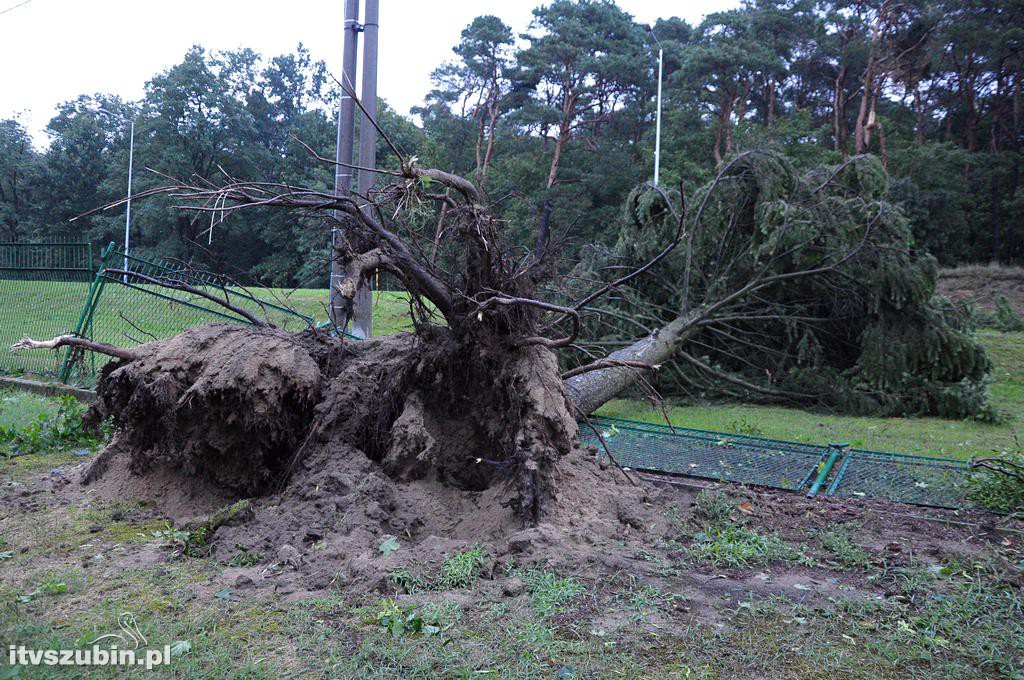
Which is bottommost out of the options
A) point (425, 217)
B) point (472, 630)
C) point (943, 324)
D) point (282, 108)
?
point (472, 630)

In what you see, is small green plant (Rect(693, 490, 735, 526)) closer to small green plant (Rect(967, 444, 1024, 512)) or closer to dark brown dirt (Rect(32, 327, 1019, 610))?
dark brown dirt (Rect(32, 327, 1019, 610))

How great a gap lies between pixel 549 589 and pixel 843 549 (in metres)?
1.66

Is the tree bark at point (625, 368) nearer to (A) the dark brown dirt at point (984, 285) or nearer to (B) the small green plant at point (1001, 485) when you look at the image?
(B) the small green plant at point (1001, 485)

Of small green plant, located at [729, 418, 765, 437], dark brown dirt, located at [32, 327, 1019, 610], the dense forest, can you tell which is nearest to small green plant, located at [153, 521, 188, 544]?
dark brown dirt, located at [32, 327, 1019, 610]

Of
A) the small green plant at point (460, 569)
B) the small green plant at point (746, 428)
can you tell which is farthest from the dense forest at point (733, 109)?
the small green plant at point (460, 569)

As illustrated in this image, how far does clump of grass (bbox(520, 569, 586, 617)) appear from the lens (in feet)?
10.2

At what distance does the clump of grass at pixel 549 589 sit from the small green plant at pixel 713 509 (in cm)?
123

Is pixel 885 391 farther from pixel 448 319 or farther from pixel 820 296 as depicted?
pixel 448 319

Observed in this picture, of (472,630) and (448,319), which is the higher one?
(448,319)

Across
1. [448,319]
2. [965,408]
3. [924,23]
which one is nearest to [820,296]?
[965,408]

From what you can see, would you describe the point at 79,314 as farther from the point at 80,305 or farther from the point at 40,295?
the point at 40,295

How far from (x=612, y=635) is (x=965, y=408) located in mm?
7690

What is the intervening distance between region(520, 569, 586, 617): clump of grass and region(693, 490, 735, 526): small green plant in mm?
1227

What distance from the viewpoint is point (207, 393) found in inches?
175
